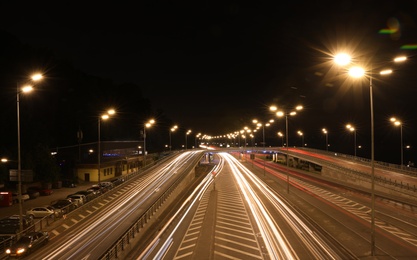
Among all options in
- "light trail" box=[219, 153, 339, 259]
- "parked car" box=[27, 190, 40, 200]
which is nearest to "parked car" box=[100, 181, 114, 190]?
"parked car" box=[27, 190, 40, 200]

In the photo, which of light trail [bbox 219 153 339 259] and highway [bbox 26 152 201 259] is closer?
light trail [bbox 219 153 339 259]

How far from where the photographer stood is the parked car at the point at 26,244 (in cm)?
1942

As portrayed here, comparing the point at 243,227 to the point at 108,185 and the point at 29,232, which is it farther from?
the point at 108,185

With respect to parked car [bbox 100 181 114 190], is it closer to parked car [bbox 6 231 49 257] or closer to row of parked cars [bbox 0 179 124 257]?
row of parked cars [bbox 0 179 124 257]

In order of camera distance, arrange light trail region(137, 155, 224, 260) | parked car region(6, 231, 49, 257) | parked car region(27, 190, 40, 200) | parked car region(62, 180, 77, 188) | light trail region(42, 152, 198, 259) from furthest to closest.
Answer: parked car region(62, 180, 77, 188) < parked car region(27, 190, 40, 200) < light trail region(42, 152, 198, 259) < light trail region(137, 155, 224, 260) < parked car region(6, 231, 49, 257)

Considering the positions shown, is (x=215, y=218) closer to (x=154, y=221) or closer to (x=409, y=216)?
(x=154, y=221)

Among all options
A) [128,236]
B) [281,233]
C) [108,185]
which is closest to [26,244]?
[128,236]

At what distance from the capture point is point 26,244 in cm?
1995

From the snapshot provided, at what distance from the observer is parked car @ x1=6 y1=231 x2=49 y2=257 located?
19.4 m

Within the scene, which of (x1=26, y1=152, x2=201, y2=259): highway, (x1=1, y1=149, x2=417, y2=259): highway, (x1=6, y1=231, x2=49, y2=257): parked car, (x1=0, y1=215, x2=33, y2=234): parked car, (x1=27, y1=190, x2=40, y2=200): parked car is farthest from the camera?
(x1=27, y1=190, x2=40, y2=200): parked car

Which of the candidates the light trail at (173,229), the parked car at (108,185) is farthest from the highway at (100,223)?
the light trail at (173,229)

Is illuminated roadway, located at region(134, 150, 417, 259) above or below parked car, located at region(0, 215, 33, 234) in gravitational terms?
A: below

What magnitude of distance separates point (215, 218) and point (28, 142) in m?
36.4

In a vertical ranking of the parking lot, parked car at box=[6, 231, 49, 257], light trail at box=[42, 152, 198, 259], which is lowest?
the parking lot
